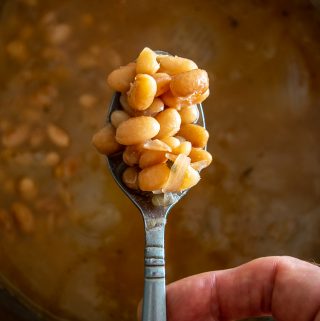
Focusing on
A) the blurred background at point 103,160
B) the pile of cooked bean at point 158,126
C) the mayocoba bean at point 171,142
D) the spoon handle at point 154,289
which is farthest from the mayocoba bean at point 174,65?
the blurred background at point 103,160

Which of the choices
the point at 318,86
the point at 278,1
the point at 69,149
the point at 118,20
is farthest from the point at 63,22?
the point at 318,86

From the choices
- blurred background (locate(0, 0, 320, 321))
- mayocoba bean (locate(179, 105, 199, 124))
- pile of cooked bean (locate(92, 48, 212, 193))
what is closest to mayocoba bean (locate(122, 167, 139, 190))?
pile of cooked bean (locate(92, 48, 212, 193))

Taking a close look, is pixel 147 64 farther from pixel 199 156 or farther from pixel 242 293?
pixel 242 293

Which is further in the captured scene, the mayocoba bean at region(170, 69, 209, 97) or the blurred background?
the blurred background

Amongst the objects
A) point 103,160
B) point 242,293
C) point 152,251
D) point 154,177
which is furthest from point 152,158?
point 103,160

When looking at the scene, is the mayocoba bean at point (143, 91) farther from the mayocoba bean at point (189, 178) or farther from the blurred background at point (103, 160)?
the blurred background at point (103, 160)

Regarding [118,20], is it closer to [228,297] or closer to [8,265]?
[8,265]

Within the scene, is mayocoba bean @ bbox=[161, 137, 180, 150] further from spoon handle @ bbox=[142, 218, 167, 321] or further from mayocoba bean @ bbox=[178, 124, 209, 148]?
spoon handle @ bbox=[142, 218, 167, 321]
